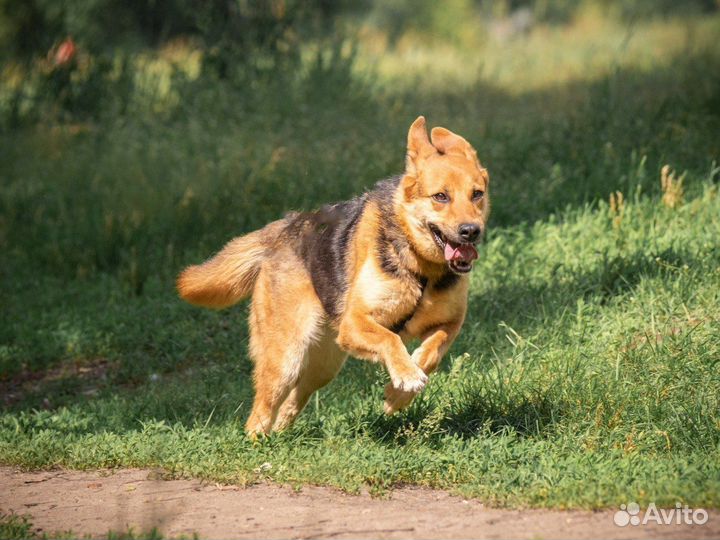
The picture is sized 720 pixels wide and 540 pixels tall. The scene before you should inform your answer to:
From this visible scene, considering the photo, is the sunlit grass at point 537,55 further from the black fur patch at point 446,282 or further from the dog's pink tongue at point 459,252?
the dog's pink tongue at point 459,252

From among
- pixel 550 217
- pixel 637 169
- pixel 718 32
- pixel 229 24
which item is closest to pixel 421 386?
pixel 550 217

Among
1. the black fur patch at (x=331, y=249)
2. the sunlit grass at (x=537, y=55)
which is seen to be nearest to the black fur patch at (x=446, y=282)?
the black fur patch at (x=331, y=249)

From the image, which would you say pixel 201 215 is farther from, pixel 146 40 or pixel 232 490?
pixel 146 40

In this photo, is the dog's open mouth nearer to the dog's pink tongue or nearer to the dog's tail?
the dog's pink tongue

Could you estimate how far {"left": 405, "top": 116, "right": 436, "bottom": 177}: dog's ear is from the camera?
20.6 feet

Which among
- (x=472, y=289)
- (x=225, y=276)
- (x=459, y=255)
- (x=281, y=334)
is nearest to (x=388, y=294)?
(x=459, y=255)

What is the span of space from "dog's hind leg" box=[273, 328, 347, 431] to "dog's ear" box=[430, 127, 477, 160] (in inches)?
57.2

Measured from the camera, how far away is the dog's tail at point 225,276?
6.82 meters

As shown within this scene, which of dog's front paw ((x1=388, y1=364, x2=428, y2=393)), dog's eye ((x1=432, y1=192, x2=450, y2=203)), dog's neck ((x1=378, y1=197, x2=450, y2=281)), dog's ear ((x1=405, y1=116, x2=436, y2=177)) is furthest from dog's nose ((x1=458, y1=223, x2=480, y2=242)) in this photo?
dog's front paw ((x1=388, y1=364, x2=428, y2=393))

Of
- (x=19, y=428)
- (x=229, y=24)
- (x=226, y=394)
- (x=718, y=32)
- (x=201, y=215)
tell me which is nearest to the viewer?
(x=19, y=428)

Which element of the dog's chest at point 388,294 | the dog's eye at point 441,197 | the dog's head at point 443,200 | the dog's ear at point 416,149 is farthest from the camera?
the dog's ear at point 416,149

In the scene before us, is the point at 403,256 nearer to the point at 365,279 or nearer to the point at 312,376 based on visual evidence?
the point at 365,279

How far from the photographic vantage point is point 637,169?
33.4 feet

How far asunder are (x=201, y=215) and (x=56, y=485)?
5.20 meters
